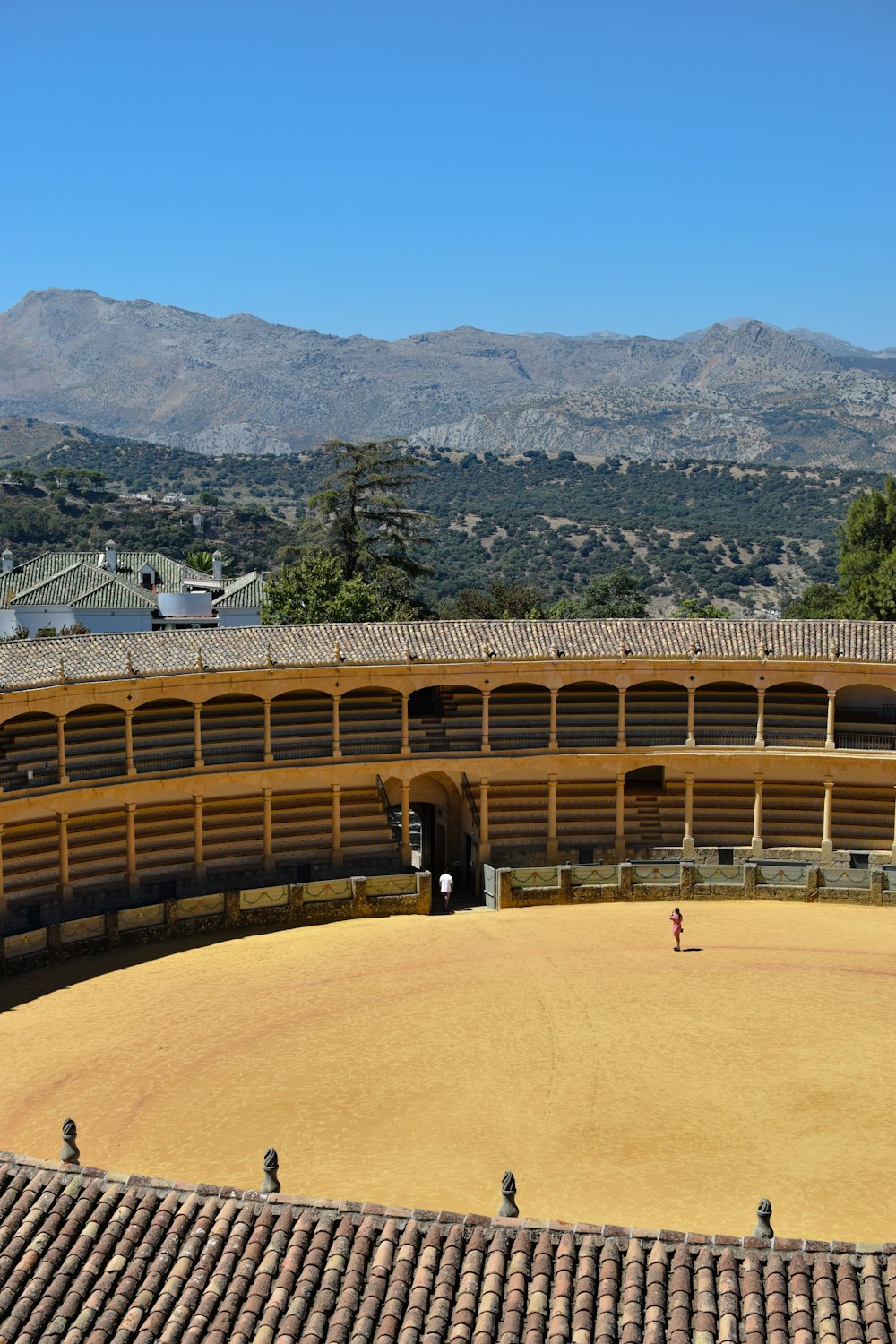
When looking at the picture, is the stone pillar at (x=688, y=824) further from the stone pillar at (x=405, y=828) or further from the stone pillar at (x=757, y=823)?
the stone pillar at (x=405, y=828)

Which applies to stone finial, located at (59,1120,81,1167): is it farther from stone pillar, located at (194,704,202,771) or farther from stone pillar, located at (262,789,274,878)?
stone pillar, located at (262,789,274,878)

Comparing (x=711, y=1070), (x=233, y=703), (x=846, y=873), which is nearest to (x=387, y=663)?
(x=233, y=703)

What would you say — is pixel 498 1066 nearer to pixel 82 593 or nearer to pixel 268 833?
pixel 268 833

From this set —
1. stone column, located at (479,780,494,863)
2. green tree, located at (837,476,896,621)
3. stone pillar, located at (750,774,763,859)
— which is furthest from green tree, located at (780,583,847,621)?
stone column, located at (479,780,494,863)

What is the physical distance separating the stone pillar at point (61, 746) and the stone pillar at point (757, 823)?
70.3 ft

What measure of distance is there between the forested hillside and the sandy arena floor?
213 ft

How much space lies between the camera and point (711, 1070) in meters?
29.5

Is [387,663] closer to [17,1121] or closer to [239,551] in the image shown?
[17,1121]

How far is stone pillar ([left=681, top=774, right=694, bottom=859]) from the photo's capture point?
150 ft

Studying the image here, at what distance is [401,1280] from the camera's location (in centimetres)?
1412

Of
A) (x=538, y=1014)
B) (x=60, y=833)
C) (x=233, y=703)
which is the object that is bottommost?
(x=538, y=1014)

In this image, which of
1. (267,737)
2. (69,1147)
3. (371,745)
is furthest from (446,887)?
(69,1147)

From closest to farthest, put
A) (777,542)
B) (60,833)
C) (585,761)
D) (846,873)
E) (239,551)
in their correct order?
(60,833) → (846,873) → (585,761) → (239,551) → (777,542)

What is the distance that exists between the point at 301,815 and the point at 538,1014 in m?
13.1
